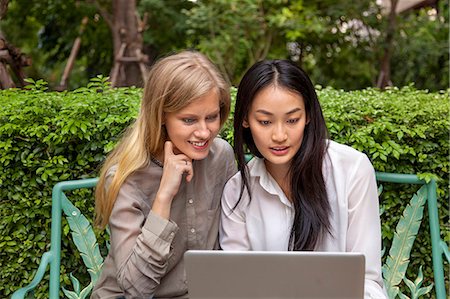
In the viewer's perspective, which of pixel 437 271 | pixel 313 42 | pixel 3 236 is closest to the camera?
pixel 437 271

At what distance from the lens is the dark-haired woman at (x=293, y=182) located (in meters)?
1.92

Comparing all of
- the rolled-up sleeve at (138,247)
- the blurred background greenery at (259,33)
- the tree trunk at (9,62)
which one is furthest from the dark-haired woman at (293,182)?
the blurred background greenery at (259,33)

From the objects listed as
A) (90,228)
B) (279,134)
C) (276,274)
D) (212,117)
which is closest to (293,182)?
(279,134)

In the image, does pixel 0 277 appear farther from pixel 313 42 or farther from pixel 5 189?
pixel 313 42

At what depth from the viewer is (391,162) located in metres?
2.56

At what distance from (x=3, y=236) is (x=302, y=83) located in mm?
1322

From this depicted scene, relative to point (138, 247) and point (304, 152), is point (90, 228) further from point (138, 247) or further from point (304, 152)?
point (304, 152)

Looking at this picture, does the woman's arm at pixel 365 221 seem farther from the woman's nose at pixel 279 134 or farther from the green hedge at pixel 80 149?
the green hedge at pixel 80 149

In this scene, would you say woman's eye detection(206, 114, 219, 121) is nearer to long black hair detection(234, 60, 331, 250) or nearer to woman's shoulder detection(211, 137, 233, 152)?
long black hair detection(234, 60, 331, 250)

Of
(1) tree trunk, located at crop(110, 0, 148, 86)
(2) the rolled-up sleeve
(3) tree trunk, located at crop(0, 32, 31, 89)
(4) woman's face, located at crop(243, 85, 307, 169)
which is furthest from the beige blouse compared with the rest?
(1) tree trunk, located at crop(110, 0, 148, 86)

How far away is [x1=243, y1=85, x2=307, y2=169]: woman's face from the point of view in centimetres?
191

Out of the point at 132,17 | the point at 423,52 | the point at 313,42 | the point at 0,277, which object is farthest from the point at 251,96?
the point at 423,52

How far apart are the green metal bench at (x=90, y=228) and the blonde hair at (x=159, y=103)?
0.30 meters

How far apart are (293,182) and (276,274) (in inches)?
23.0
